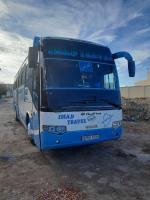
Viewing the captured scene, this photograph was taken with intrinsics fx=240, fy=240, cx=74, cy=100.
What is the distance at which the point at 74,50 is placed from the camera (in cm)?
669

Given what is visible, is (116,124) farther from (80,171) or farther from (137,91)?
(137,91)

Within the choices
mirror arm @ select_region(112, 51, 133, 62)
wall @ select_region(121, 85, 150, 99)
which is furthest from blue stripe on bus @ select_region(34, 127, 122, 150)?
wall @ select_region(121, 85, 150, 99)

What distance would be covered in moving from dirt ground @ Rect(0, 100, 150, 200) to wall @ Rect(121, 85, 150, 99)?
3545cm

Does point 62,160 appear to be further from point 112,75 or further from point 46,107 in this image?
point 112,75

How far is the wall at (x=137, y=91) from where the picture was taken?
42.9 meters

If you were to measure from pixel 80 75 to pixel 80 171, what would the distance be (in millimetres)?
2518

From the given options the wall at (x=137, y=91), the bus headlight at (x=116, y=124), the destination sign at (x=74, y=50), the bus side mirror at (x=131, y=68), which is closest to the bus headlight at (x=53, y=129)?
the bus headlight at (x=116, y=124)

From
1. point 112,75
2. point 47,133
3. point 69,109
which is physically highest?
point 112,75

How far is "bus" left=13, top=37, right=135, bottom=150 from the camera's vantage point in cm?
598

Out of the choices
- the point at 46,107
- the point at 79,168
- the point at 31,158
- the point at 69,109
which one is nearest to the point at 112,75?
the point at 69,109

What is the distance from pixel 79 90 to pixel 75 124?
0.90m

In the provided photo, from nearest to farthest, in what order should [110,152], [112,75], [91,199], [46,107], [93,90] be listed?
[91,199] → [46,107] → [93,90] → [112,75] → [110,152]

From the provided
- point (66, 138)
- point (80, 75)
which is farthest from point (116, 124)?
point (80, 75)

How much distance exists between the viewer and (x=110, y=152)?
25.1 ft
